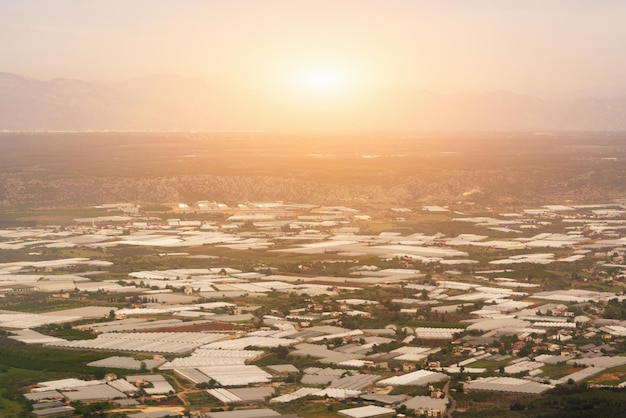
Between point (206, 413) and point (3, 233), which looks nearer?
point (206, 413)

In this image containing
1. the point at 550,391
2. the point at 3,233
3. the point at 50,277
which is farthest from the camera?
the point at 3,233

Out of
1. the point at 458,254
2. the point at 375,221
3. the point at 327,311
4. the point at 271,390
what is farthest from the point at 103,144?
the point at 271,390

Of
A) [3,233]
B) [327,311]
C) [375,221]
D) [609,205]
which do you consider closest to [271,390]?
[327,311]

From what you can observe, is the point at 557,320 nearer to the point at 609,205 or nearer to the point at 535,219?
the point at 535,219

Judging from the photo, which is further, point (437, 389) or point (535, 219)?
point (535, 219)

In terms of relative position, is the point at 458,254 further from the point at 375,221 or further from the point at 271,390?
the point at 271,390

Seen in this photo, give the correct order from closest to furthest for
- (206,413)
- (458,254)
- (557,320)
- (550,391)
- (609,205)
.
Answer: (206,413), (550,391), (557,320), (458,254), (609,205)

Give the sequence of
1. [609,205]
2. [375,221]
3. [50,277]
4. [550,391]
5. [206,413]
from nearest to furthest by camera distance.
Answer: [206,413]
[550,391]
[50,277]
[375,221]
[609,205]

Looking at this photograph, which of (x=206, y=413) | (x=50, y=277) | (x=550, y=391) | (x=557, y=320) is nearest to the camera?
(x=206, y=413)
